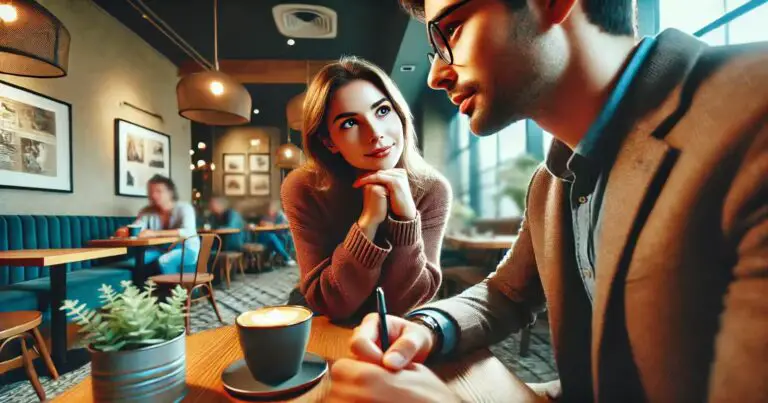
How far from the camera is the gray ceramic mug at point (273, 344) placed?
1.92 ft

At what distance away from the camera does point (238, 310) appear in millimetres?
4523

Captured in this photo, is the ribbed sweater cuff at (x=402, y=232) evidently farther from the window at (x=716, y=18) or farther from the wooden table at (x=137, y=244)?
the wooden table at (x=137, y=244)

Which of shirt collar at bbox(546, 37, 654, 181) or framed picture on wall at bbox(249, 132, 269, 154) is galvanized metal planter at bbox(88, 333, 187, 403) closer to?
shirt collar at bbox(546, 37, 654, 181)

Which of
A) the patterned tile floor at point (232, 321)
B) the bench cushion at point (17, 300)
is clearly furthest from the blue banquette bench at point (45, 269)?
the patterned tile floor at point (232, 321)

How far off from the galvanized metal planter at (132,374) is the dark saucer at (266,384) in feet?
0.33

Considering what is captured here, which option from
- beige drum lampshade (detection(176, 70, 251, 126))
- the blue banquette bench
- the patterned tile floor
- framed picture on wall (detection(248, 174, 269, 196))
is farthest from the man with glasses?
framed picture on wall (detection(248, 174, 269, 196))

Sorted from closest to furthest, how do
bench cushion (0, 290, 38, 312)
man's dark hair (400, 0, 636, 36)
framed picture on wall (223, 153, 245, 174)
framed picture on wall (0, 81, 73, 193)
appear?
1. man's dark hair (400, 0, 636, 36)
2. bench cushion (0, 290, 38, 312)
3. framed picture on wall (0, 81, 73, 193)
4. framed picture on wall (223, 153, 245, 174)

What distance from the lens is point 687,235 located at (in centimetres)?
52

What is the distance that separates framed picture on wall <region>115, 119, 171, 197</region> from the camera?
5.79m

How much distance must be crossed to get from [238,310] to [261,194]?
7.48 meters

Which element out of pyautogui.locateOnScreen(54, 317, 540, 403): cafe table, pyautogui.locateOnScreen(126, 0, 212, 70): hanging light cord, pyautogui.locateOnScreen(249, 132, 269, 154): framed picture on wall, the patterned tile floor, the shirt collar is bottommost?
the patterned tile floor

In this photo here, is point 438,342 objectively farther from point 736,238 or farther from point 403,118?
point 403,118

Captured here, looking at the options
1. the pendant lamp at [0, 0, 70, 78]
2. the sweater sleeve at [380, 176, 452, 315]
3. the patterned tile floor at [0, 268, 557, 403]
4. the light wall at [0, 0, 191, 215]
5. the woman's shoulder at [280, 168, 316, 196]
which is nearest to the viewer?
the sweater sleeve at [380, 176, 452, 315]

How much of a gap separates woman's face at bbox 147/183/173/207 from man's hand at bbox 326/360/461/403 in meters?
5.46
